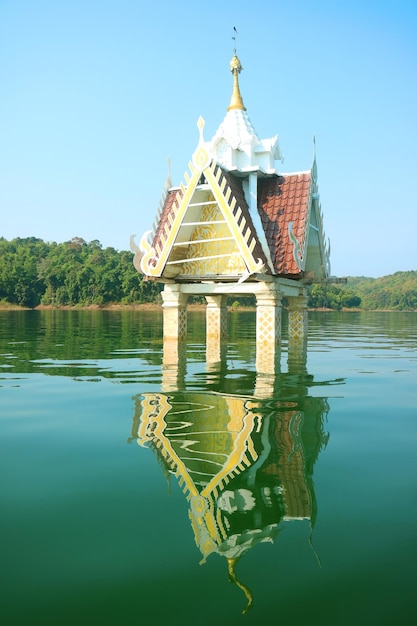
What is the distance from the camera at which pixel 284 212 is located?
13.9 metres

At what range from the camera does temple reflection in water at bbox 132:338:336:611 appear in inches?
146

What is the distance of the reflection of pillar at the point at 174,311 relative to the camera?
1453cm

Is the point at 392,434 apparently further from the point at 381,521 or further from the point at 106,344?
the point at 106,344

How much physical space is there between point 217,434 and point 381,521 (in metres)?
2.48

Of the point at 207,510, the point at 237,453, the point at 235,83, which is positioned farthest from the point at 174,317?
the point at 207,510

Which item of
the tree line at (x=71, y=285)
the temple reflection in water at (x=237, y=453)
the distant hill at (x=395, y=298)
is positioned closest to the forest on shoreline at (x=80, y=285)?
the tree line at (x=71, y=285)

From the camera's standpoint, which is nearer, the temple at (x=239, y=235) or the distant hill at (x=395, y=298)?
the temple at (x=239, y=235)

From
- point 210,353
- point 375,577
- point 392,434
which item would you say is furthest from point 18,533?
point 210,353

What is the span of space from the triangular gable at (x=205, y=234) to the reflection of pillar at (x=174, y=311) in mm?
481

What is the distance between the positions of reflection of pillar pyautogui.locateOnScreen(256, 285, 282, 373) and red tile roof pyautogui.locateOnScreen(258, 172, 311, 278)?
2.28ft

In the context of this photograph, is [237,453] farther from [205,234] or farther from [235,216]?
[205,234]

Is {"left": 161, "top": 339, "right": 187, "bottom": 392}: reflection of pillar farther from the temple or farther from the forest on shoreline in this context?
the forest on shoreline

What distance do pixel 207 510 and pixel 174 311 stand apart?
11009 mm

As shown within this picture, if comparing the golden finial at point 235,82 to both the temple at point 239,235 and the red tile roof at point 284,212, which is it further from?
the red tile roof at point 284,212
